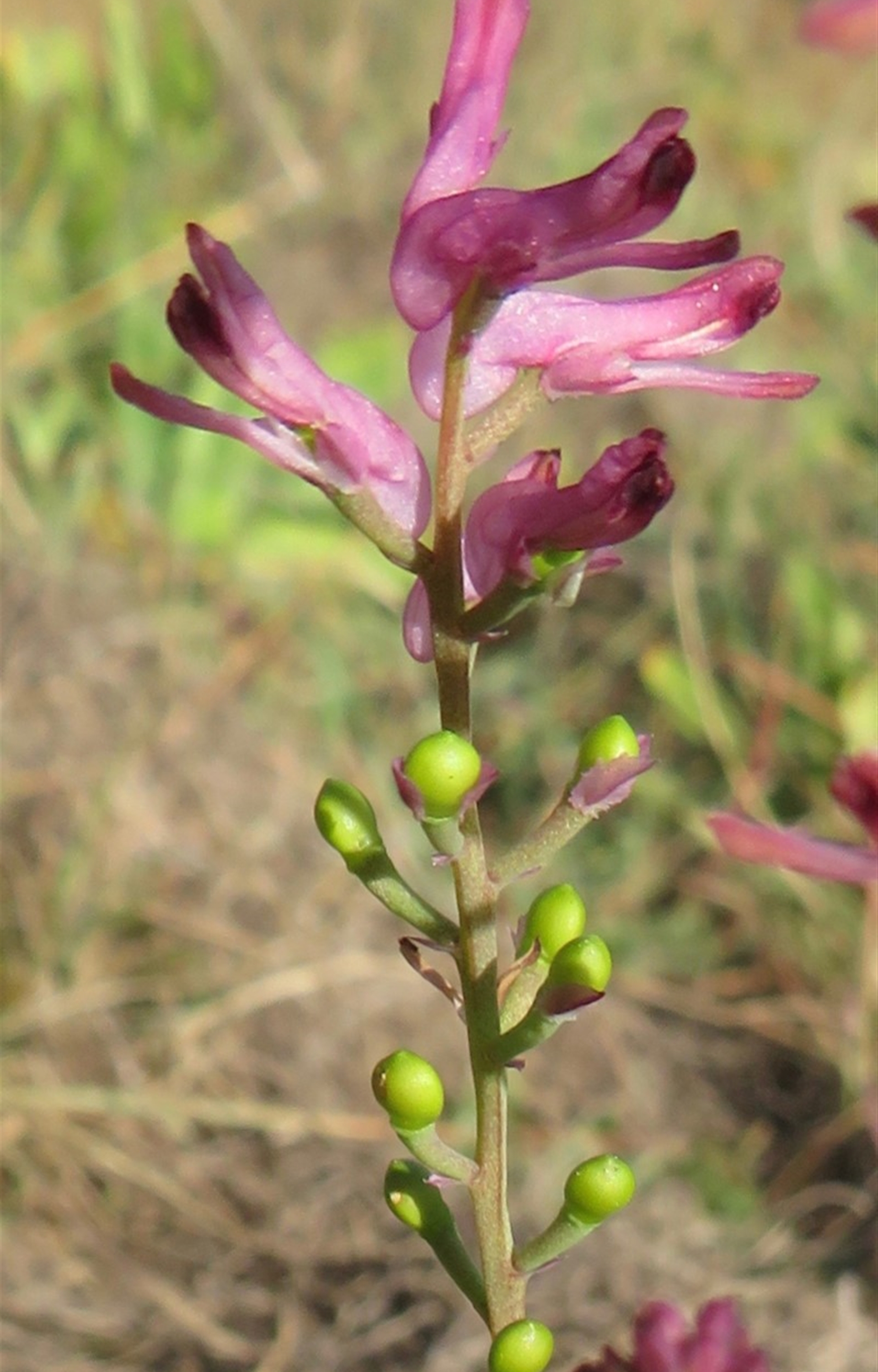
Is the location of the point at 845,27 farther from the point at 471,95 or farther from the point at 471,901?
the point at 471,901

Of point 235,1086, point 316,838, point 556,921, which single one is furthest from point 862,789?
point 316,838

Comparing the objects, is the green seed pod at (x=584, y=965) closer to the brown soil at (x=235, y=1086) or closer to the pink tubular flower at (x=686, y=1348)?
the pink tubular flower at (x=686, y=1348)

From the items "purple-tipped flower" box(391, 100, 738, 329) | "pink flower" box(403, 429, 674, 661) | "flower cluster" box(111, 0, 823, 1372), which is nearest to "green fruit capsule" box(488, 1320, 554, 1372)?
"flower cluster" box(111, 0, 823, 1372)

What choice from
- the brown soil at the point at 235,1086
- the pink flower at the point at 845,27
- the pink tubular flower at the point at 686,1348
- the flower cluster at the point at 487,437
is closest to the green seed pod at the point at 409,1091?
the flower cluster at the point at 487,437

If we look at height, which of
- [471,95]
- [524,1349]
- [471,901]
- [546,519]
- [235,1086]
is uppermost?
[471,95]

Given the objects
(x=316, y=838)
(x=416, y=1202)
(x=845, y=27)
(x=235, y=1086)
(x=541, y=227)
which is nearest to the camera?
(x=541, y=227)

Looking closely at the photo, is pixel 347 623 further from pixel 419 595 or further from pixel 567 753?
pixel 419 595
